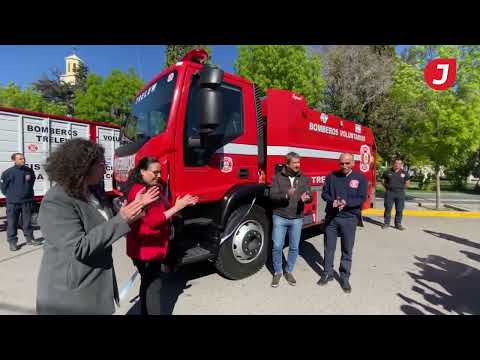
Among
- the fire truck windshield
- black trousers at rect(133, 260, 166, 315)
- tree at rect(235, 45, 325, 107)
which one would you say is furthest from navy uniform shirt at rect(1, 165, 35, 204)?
tree at rect(235, 45, 325, 107)

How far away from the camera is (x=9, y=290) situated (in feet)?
11.4

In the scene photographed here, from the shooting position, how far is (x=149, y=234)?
220 centimetres

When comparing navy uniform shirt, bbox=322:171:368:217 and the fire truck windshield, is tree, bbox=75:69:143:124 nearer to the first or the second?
the fire truck windshield

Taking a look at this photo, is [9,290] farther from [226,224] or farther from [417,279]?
[417,279]

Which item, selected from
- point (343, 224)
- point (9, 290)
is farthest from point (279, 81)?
point (9, 290)

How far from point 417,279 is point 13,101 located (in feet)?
113

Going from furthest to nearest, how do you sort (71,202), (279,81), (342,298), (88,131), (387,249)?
(279,81) < (88,131) < (387,249) < (342,298) < (71,202)

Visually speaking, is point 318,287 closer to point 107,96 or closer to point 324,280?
point 324,280

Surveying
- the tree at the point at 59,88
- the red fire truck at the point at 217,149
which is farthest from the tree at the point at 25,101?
the red fire truck at the point at 217,149

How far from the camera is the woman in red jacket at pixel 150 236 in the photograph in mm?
2178

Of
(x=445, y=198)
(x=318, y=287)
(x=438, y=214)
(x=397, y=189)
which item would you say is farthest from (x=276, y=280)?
(x=445, y=198)

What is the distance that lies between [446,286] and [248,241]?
2.75 meters

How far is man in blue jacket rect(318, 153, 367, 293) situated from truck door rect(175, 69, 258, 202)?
3.59 feet

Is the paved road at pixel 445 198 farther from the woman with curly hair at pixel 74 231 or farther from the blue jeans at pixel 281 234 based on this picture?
the woman with curly hair at pixel 74 231
